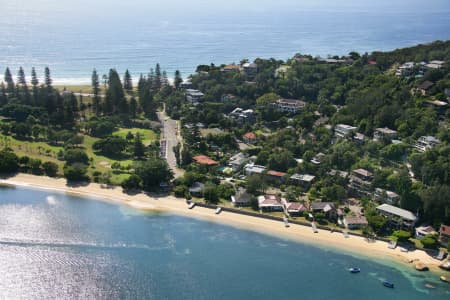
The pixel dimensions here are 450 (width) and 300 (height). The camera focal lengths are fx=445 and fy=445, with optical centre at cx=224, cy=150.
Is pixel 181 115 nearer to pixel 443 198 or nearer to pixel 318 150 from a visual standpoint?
pixel 318 150

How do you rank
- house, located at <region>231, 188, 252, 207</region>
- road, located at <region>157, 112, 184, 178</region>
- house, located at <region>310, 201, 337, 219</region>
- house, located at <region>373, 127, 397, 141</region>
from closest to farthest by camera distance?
house, located at <region>310, 201, 337, 219</region>, house, located at <region>231, 188, 252, 207</region>, road, located at <region>157, 112, 184, 178</region>, house, located at <region>373, 127, 397, 141</region>

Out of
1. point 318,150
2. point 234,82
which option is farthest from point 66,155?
point 234,82

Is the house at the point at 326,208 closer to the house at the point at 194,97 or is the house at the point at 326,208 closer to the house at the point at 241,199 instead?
the house at the point at 241,199

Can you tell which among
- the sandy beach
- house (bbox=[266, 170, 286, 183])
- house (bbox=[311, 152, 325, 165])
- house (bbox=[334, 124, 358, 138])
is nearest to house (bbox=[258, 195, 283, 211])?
the sandy beach

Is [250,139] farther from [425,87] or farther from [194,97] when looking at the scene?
[425,87]

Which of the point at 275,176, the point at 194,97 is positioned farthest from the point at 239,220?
the point at 194,97

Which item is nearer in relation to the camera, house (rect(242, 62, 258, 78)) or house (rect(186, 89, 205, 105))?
house (rect(186, 89, 205, 105))

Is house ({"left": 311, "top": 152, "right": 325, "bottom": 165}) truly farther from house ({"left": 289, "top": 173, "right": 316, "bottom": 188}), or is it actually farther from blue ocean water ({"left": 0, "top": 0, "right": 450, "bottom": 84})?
blue ocean water ({"left": 0, "top": 0, "right": 450, "bottom": 84})
